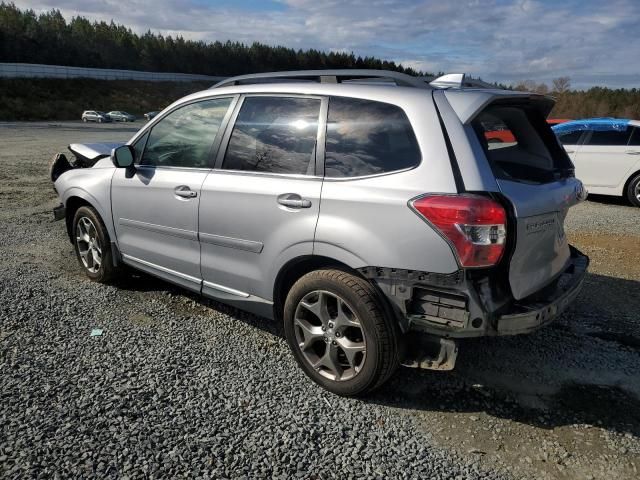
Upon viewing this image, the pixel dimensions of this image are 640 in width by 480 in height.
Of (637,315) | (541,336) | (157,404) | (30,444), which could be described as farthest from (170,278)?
(637,315)

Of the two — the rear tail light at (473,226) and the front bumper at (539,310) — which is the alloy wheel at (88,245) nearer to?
the rear tail light at (473,226)

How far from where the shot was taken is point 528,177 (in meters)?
2.98

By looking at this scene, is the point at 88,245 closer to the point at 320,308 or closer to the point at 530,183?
the point at 320,308

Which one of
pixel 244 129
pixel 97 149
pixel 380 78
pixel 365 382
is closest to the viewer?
pixel 365 382

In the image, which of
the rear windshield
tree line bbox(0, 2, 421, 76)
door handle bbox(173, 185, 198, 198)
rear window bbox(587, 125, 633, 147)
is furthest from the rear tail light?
tree line bbox(0, 2, 421, 76)

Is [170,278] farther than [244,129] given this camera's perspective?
Yes

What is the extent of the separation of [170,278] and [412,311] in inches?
85.2

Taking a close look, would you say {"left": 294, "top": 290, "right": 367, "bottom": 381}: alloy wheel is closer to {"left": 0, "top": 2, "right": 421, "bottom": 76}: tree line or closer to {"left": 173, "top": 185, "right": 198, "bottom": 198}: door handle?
{"left": 173, "top": 185, "right": 198, "bottom": 198}: door handle

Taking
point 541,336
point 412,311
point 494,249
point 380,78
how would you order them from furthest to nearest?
point 541,336 < point 380,78 < point 412,311 < point 494,249

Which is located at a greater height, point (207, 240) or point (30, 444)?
point (207, 240)

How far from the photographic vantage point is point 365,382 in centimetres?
292

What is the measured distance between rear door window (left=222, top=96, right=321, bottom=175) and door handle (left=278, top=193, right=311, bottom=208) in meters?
0.16

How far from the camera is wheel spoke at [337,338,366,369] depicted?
Answer: 2.94 metres

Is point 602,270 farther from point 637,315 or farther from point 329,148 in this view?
point 329,148
